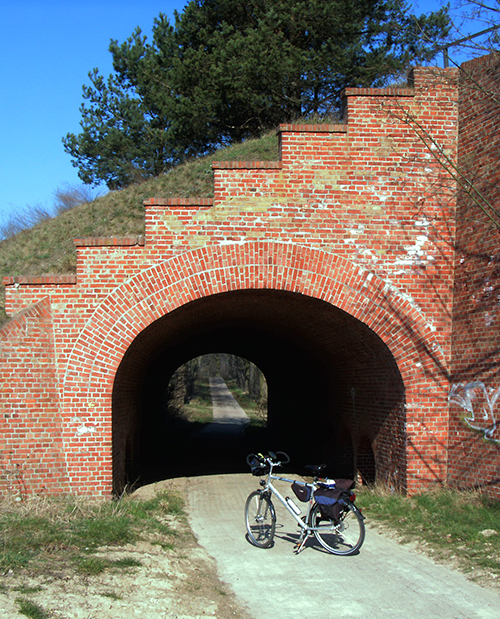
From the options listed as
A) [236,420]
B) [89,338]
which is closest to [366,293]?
[89,338]

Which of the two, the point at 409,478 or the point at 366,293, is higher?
the point at 366,293

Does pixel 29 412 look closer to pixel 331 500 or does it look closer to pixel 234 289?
pixel 234 289

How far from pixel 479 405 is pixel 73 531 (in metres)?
5.49

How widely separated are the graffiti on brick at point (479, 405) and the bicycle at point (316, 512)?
220 centimetres

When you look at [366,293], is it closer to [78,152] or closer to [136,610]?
[136,610]

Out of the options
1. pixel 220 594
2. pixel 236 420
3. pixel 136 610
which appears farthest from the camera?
pixel 236 420

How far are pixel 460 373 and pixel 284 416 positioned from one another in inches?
390

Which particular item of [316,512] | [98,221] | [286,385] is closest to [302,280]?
[316,512]

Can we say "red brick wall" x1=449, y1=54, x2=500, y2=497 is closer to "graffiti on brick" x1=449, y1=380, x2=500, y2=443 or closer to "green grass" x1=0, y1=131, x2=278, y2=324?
"graffiti on brick" x1=449, y1=380, x2=500, y2=443

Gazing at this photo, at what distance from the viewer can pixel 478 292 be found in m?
8.61

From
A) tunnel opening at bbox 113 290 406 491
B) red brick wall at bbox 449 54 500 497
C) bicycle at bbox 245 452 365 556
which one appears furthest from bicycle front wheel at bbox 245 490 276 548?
red brick wall at bbox 449 54 500 497

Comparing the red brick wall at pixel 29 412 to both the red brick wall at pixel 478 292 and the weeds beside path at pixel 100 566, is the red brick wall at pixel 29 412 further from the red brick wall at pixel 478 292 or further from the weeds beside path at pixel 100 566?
the red brick wall at pixel 478 292

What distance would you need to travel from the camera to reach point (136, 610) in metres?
4.92

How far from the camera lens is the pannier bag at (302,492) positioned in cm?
700
